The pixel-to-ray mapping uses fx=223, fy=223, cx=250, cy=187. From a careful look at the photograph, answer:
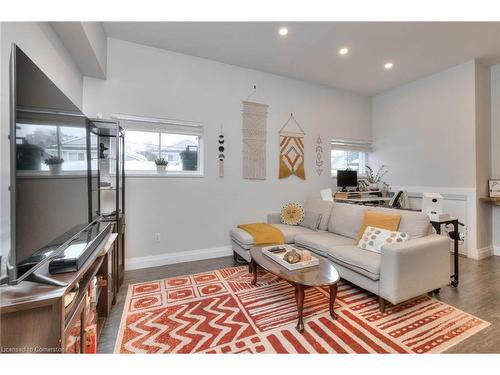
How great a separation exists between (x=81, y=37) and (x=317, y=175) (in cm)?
368

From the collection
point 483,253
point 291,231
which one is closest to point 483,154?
point 483,253

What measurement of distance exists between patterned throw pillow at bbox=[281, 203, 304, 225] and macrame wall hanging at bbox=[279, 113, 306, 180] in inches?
24.1

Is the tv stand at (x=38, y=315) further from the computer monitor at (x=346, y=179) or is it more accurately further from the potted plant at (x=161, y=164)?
the computer monitor at (x=346, y=179)

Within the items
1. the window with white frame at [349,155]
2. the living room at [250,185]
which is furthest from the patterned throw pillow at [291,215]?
the window with white frame at [349,155]

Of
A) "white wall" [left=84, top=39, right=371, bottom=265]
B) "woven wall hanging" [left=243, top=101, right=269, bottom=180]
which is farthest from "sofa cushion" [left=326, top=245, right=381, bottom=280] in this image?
"woven wall hanging" [left=243, top=101, right=269, bottom=180]

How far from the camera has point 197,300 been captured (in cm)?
214

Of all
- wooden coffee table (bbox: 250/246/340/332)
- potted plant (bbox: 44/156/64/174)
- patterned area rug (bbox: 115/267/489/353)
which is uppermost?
potted plant (bbox: 44/156/64/174)

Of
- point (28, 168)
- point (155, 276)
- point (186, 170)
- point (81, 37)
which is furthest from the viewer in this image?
point (186, 170)

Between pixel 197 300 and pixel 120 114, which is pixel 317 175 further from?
pixel 120 114

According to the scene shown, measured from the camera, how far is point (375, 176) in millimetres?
4672

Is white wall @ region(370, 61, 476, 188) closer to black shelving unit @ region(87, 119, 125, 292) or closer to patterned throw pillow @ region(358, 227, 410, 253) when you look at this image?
patterned throw pillow @ region(358, 227, 410, 253)

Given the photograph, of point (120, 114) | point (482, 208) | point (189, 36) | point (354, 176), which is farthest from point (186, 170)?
point (482, 208)

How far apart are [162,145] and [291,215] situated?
7.17 feet

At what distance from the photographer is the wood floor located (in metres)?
1.57
